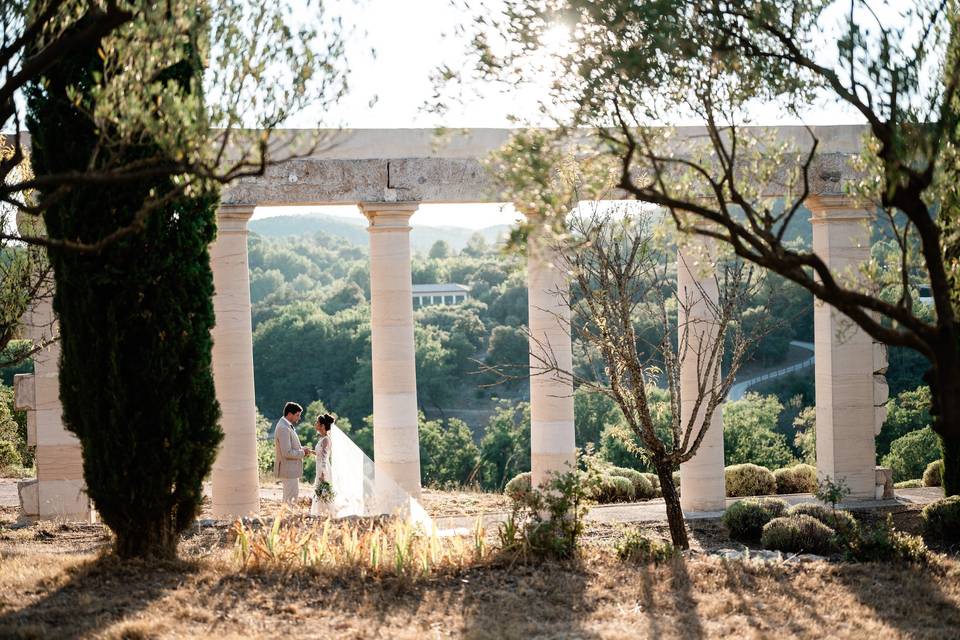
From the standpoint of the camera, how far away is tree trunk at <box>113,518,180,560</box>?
2225 cm

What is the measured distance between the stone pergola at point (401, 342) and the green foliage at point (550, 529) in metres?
7.68

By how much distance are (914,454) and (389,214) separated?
4977 cm

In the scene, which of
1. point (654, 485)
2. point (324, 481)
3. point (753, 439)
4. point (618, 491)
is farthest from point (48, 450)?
point (753, 439)

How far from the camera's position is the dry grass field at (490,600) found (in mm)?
17719

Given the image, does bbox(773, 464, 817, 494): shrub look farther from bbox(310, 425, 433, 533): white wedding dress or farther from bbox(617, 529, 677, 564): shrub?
bbox(617, 529, 677, 564): shrub

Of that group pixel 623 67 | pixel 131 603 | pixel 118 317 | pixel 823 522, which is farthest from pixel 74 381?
pixel 823 522

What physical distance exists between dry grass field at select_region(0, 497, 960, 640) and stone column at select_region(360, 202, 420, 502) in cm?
1092

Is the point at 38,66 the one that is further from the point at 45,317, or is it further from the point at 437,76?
the point at 45,317

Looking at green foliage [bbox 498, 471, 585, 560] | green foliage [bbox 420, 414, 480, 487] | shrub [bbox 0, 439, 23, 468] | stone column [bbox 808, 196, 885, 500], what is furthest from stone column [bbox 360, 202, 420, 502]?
green foliage [bbox 420, 414, 480, 487]

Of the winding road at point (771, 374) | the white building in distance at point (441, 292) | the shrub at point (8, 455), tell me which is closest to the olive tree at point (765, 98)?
the shrub at point (8, 455)

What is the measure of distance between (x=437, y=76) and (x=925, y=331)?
9.45 meters

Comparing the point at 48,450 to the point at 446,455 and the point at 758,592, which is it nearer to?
the point at 758,592

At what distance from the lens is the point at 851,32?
1633 centimetres

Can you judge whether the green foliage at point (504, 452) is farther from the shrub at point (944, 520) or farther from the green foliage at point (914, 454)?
the shrub at point (944, 520)
